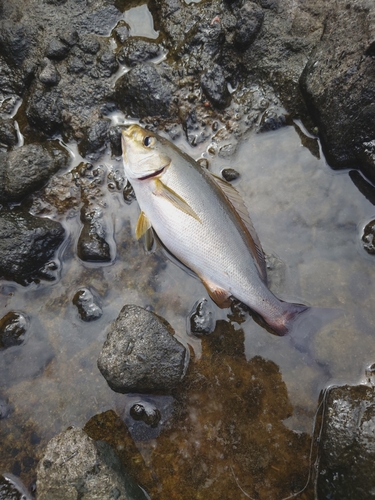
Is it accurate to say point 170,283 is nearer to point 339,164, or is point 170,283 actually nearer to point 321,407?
point 321,407

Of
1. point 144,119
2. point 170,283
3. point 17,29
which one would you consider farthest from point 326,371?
point 17,29

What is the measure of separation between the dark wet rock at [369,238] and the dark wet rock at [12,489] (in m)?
3.74

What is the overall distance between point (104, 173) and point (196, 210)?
1188 mm

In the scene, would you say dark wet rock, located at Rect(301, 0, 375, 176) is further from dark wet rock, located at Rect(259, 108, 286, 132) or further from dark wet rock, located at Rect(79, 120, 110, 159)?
dark wet rock, located at Rect(79, 120, 110, 159)

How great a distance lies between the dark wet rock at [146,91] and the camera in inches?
167

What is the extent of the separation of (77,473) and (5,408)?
41.2 inches

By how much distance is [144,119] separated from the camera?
4.41 metres

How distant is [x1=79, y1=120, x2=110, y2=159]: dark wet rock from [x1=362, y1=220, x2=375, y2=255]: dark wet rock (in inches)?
110

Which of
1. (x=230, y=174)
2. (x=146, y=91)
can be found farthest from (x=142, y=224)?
(x=146, y=91)

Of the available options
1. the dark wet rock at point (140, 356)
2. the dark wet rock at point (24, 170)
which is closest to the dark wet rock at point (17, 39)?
the dark wet rock at point (24, 170)

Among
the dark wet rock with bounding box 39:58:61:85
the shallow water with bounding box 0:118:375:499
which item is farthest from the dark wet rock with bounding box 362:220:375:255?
the dark wet rock with bounding box 39:58:61:85

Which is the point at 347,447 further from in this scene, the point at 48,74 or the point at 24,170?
the point at 48,74

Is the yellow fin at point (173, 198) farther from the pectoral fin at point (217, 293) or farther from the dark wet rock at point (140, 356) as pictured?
the dark wet rock at point (140, 356)

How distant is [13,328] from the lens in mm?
3877
